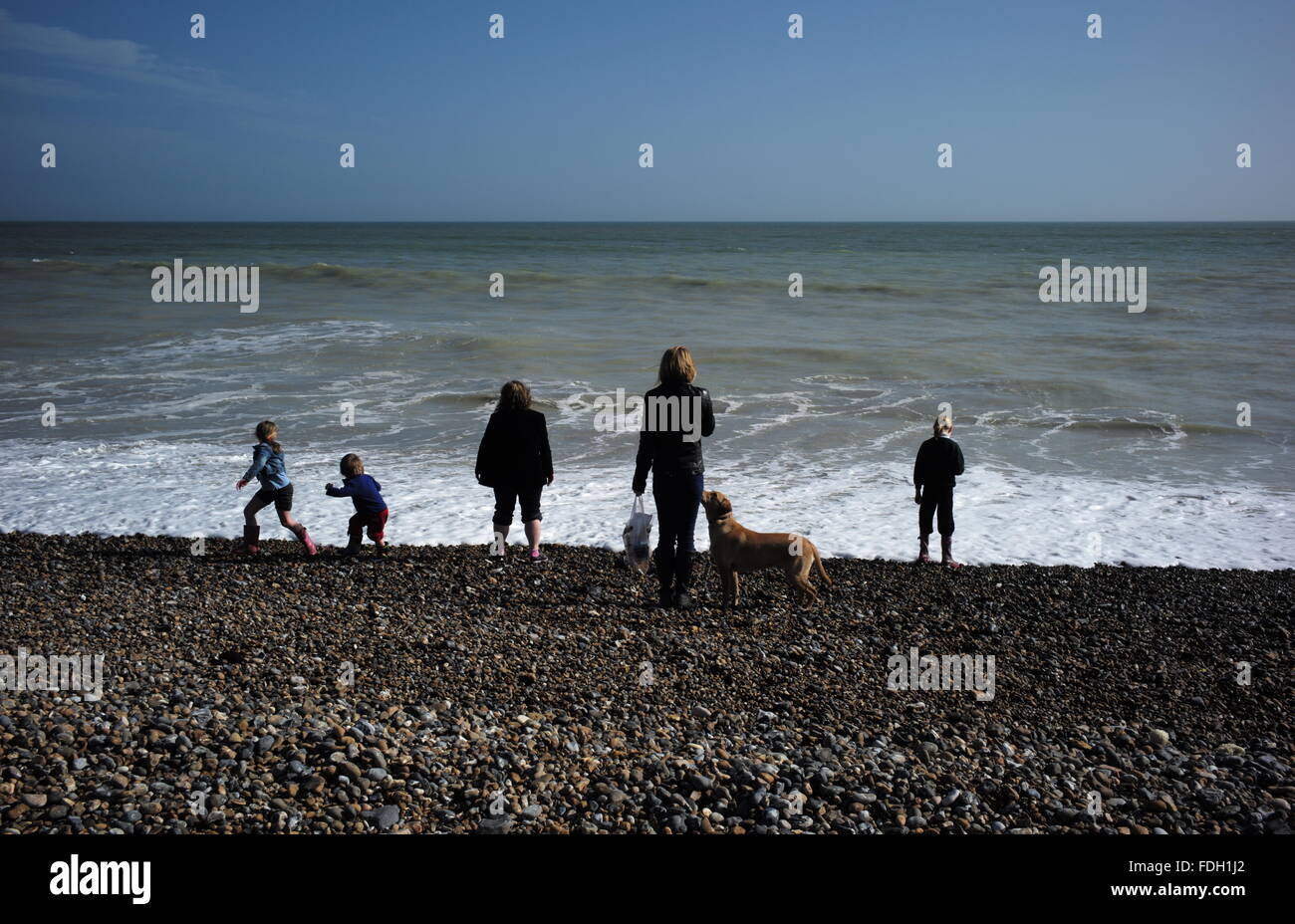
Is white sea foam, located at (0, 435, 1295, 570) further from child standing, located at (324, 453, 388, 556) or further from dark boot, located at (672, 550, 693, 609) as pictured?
dark boot, located at (672, 550, 693, 609)

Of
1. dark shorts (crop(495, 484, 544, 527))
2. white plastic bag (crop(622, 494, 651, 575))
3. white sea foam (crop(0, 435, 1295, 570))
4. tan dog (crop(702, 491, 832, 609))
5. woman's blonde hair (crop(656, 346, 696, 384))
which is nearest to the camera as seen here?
woman's blonde hair (crop(656, 346, 696, 384))

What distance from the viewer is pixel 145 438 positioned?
45.8 ft

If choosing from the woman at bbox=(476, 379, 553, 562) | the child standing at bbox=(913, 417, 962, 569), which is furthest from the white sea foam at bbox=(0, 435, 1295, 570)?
the woman at bbox=(476, 379, 553, 562)

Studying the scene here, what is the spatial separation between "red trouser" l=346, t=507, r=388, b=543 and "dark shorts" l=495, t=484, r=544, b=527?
110cm

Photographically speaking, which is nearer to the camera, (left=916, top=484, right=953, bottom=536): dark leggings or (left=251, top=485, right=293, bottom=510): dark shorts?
(left=251, top=485, right=293, bottom=510): dark shorts

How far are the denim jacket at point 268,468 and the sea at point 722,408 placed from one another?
3.66 feet

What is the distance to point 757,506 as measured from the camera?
11.1 m

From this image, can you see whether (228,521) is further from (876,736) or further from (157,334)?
(157,334)

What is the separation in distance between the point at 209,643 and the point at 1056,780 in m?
5.17

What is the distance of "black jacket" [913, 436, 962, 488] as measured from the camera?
340 inches

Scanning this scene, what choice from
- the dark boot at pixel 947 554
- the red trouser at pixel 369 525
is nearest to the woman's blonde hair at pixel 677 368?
the red trouser at pixel 369 525

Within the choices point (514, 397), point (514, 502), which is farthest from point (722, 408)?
point (514, 397)

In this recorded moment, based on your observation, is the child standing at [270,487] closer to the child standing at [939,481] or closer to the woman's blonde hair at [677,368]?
the woman's blonde hair at [677,368]

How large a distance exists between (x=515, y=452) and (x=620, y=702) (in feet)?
10.2
